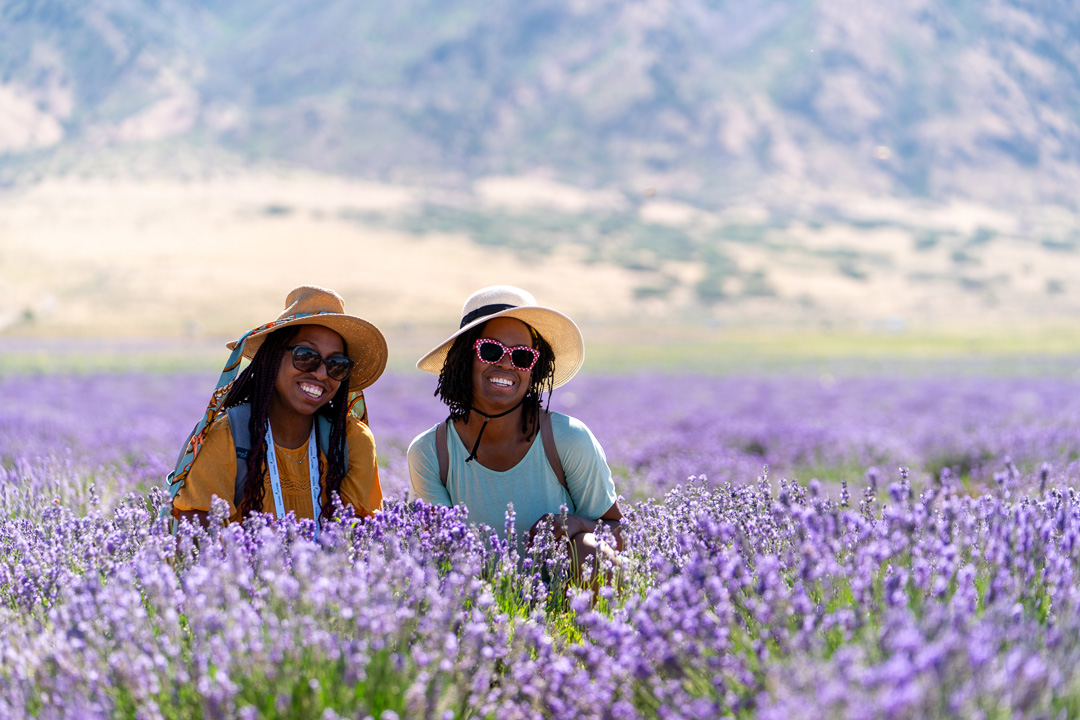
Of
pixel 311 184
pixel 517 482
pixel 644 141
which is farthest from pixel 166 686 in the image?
pixel 644 141

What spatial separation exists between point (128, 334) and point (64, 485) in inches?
1602

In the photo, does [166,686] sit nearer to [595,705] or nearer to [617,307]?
[595,705]

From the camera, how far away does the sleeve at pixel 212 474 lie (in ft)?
9.57

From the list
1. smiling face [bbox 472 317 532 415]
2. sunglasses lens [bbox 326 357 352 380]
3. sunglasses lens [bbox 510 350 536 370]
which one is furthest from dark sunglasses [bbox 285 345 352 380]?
sunglasses lens [bbox 510 350 536 370]

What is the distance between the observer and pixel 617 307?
6231cm

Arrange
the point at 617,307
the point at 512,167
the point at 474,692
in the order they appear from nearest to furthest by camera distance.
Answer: the point at 474,692 → the point at 617,307 → the point at 512,167

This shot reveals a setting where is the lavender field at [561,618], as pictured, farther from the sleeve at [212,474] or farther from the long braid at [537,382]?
the long braid at [537,382]

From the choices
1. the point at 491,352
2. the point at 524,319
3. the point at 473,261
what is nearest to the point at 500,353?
the point at 491,352

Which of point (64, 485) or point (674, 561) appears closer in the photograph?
point (674, 561)

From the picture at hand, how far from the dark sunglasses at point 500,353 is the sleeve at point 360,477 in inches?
19.4

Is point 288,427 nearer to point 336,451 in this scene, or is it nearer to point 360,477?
point 336,451

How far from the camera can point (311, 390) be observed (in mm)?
3143

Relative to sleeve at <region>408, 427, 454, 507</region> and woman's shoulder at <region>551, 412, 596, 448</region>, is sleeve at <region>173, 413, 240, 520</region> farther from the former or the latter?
woman's shoulder at <region>551, 412, 596, 448</region>

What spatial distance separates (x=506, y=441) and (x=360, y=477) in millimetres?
509
